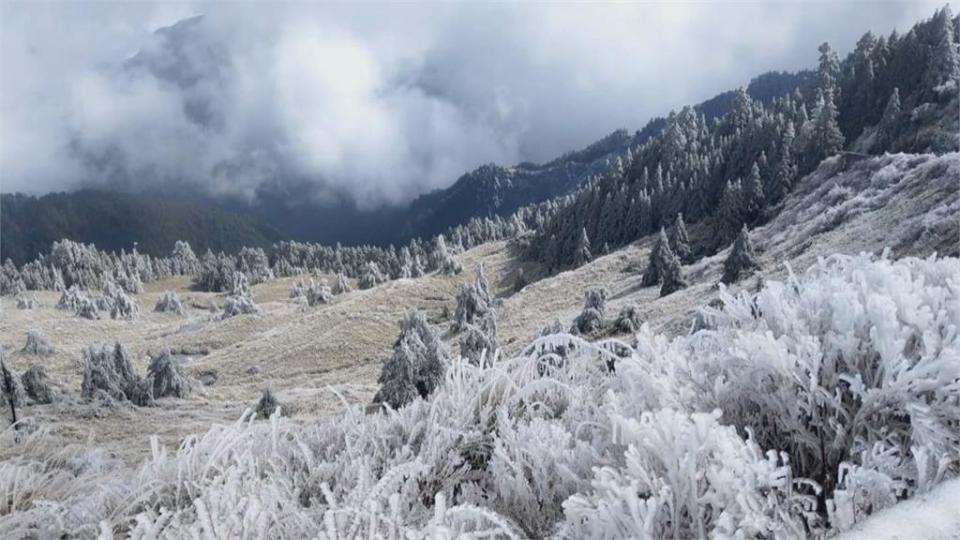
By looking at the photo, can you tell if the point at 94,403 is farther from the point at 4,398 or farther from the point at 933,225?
the point at 933,225

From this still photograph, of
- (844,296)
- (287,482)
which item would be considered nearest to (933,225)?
(844,296)

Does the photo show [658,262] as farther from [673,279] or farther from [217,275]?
[217,275]

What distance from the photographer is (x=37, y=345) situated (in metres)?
54.9

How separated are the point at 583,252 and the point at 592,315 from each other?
46.8 meters

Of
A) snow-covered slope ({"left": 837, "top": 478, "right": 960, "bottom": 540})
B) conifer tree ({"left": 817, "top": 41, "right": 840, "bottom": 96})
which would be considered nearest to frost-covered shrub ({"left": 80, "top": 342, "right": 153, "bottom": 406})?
snow-covered slope ({"left": 837, "top": 478, "right": 960, "bottom": 540})

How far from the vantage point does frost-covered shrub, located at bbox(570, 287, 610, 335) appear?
3387cm

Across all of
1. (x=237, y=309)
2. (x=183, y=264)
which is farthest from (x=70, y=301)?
(x=183, y=264)

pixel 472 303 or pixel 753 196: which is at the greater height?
pixel 753 196

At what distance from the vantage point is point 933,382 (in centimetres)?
248

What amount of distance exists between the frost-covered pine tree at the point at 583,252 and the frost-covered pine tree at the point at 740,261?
4423 centimetres

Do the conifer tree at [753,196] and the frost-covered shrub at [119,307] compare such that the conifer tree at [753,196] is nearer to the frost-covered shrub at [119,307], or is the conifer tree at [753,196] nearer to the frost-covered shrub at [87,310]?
the frost-covered shrub at [87,310]

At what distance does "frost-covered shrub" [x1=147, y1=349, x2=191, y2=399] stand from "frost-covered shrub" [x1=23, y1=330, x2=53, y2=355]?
2400 centimetres

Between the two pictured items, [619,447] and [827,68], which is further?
[827,68]

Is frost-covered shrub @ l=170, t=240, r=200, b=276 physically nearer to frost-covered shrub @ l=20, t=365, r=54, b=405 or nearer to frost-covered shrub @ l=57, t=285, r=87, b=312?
frost-covered shrub @ l=57, t=285, r=87, b=312
